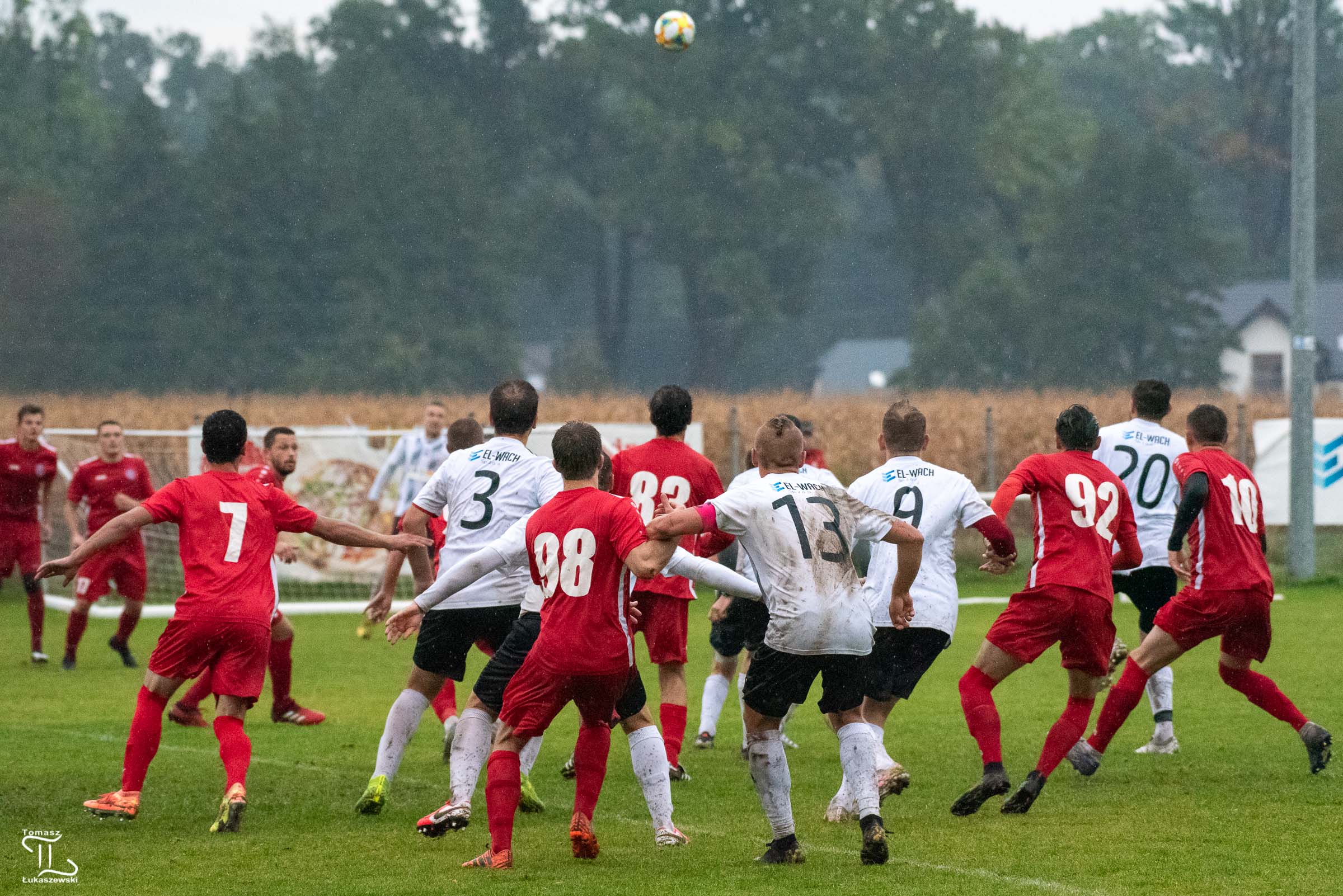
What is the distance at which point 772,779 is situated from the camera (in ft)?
21.2

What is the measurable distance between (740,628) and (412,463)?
675 centimetres

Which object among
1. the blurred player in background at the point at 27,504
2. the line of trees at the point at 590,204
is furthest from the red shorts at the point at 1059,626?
the line of trees at the point at 590,204

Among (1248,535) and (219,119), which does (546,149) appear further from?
(1248,535)

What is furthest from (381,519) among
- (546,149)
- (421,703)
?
(546,149)

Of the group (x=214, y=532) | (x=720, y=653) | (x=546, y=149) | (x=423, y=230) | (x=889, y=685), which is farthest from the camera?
(x=546, y=149)

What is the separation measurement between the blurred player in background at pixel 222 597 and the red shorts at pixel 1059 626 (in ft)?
9.12

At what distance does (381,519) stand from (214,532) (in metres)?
13.1

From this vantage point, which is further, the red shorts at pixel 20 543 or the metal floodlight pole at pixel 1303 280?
the metal floodlight pole at pixel 1303 280

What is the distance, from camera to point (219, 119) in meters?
58.6

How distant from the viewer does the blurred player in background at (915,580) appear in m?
7.60

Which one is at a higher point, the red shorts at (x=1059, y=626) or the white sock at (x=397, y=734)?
the red shorts at (x=1059, y=626)

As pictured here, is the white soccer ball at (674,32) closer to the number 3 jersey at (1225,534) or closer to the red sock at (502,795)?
the number 3 jersey at (1225,534)

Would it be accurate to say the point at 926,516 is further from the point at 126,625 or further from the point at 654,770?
→ the point at 126,625

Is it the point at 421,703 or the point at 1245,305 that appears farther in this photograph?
the point at 1245,305
